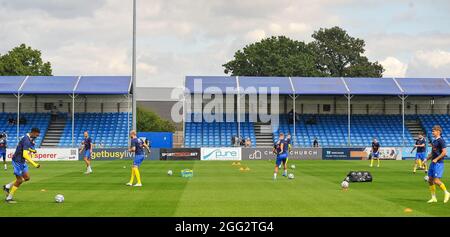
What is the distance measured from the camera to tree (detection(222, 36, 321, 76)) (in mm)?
97688

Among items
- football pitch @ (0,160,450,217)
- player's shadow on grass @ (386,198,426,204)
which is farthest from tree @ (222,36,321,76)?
player's shadow on grass @ (386,198,426,204)

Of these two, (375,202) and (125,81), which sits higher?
(125,81)

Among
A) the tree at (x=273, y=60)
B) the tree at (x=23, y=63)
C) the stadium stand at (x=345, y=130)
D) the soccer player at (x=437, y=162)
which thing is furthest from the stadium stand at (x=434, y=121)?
the tree at (x=23, y=63)

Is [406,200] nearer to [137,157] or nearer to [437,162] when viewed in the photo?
[437,162]

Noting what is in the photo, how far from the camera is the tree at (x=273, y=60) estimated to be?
97688 mm

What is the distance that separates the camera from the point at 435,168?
1939 cm

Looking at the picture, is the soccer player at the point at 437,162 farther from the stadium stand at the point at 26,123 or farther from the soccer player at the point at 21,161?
the stadium stand at the point at 26,123

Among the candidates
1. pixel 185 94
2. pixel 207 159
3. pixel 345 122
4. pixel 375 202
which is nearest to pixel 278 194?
pixel 375 202

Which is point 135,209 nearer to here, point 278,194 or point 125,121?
point 278,194

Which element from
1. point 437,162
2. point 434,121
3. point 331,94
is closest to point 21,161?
point 437,162

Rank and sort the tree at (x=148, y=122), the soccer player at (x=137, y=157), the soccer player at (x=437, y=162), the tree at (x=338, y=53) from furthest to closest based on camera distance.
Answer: the tree at (x=148, y=122)
the tree at (x=338, y=53)
the soccer player at (x=137, y=157)
the soccer player at (x=437, y=162)

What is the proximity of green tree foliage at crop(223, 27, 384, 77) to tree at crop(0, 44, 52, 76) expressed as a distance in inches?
1098

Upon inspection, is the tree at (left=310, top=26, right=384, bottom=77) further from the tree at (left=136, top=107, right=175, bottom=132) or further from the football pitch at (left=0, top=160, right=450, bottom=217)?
the football pitch at (left=0, top=160, right=450, bottom=217)

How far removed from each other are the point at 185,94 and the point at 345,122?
57.1 feet
